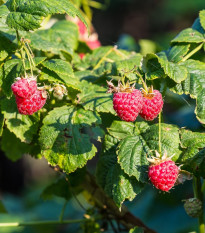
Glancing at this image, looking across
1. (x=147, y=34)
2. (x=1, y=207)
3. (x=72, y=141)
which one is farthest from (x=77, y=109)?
(x=147, y=34)

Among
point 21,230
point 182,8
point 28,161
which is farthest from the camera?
point 182,8

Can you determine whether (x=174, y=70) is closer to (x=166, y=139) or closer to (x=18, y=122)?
(x=166, y=139)

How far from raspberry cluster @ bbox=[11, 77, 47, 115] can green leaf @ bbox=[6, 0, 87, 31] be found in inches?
5.0

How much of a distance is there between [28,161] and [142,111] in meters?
4.59

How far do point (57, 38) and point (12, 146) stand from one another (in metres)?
0.40

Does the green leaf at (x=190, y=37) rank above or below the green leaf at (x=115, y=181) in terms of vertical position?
above

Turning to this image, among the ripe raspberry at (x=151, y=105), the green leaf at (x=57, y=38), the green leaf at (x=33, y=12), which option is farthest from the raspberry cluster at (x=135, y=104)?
the green leaf at (x=57, y=38)

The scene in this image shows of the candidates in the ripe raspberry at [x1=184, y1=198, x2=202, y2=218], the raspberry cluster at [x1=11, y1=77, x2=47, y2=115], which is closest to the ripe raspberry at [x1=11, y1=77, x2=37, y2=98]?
the raspberry cluster at [x1=11, y1=77, x2=47, y2=115]

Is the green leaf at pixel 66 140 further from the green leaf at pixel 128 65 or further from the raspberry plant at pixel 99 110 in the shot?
the green leaf at pixel 128 65

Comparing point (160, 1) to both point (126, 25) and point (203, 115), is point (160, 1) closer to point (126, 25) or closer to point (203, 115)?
point (126, 25)

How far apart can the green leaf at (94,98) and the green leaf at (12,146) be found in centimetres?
35

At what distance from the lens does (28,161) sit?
18.0 ft

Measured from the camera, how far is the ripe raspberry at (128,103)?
102 cm

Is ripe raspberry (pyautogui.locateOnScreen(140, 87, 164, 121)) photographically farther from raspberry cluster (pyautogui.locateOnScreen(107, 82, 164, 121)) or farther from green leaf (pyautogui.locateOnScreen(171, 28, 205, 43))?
green leaf (pyautogui.locateOnScreen(171, 28, 205, 43))
